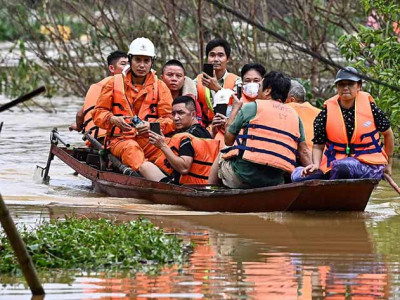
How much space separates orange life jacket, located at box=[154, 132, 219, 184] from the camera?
1155 centimetres

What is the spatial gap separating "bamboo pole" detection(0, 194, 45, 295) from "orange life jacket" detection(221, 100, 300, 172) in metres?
3.97

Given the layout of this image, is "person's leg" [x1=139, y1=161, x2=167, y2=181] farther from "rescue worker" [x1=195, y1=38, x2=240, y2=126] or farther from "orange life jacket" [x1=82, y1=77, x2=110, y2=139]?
"orange life jacket" [x1=82, y1=77, x2=110, y2=139]

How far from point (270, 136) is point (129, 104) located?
2431mm

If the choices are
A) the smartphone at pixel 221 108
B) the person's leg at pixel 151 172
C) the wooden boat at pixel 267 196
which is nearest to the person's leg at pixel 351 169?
the wooden boat at pixel 267 196

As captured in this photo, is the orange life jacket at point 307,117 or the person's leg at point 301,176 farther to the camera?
the orange life jacket at point 307,117

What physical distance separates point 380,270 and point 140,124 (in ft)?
15.1

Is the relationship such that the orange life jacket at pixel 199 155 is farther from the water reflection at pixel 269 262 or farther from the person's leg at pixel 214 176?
the water reflection at pixel 269 262

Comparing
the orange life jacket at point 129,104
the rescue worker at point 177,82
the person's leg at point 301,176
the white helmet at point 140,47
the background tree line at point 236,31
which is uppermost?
the background tree line at point 236,31

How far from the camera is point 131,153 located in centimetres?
1227

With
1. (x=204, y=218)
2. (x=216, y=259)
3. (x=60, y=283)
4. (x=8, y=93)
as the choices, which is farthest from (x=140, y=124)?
(x=8, y=93)

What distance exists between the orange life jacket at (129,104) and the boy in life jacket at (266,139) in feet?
5.86

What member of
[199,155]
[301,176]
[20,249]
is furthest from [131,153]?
[20,249]

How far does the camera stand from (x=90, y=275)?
24.7 ft

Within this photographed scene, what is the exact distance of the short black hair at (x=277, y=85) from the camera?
10.5 metres
